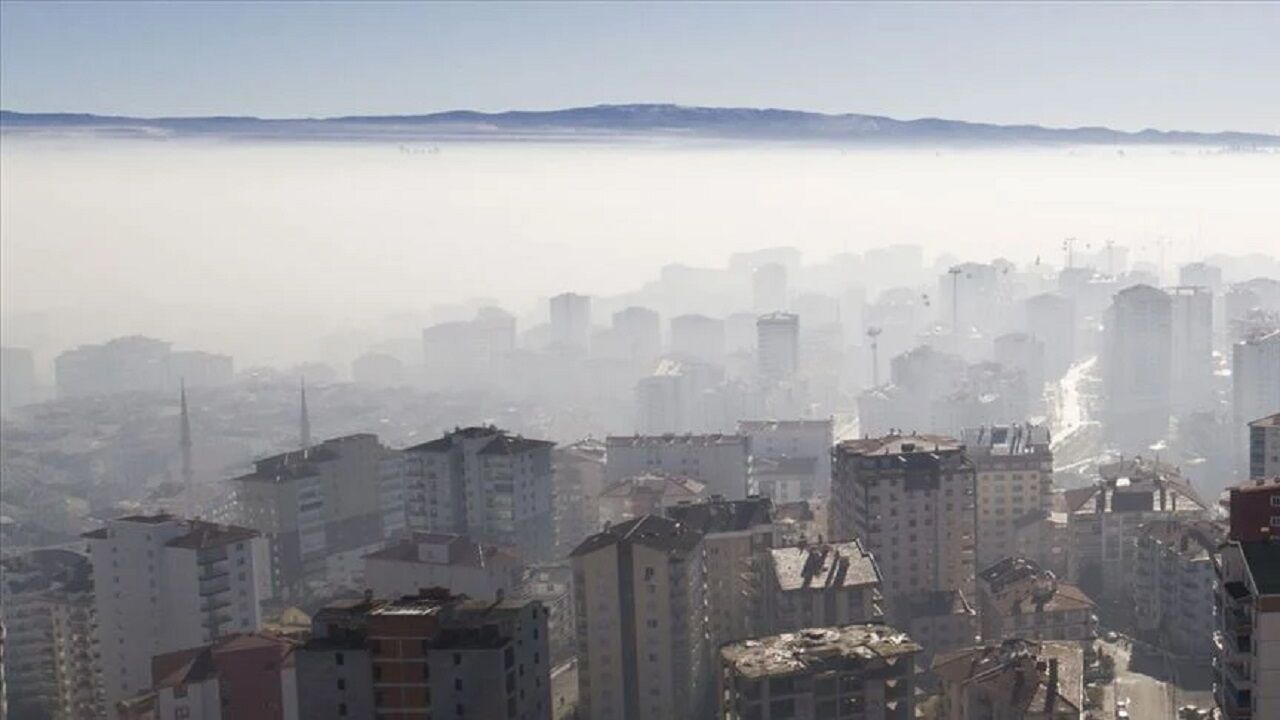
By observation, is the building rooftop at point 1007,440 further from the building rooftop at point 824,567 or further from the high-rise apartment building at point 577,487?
the building rooftop at point 824,567

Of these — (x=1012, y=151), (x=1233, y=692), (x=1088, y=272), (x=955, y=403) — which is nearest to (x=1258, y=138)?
(x=1012, y=151)

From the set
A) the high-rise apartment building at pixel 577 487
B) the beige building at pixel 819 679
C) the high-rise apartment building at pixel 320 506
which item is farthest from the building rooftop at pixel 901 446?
the high-rise apartment building at pixel 320 506

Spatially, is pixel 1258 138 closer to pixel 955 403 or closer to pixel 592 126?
pixel 592 126

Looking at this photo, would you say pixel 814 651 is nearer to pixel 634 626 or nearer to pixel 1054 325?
pixel 634 626

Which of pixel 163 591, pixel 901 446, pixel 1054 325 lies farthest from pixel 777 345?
pixel 163 591

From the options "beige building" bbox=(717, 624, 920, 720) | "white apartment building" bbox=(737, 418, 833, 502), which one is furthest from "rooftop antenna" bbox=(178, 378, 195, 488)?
"beige building" bbox=(717, 624, 920, 720)

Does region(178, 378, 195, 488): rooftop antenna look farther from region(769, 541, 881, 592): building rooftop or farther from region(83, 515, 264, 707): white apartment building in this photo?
region(769, 541, 881, 592): building rooftop
